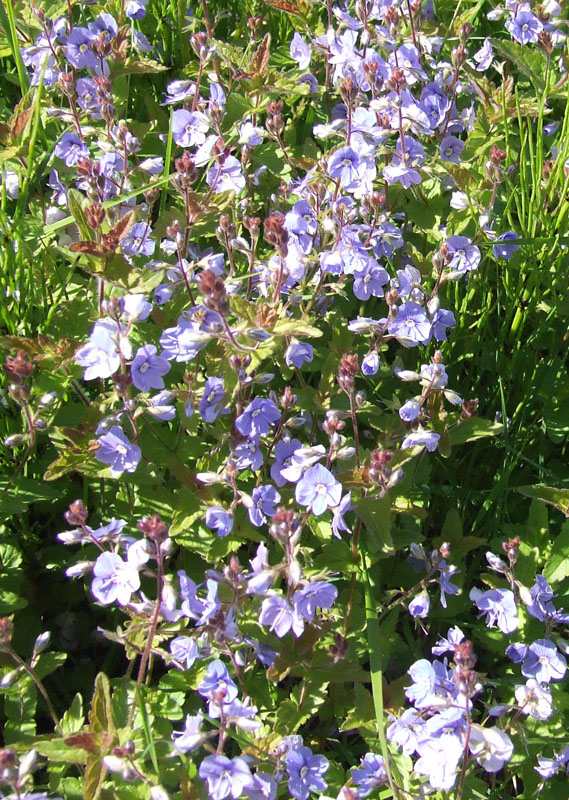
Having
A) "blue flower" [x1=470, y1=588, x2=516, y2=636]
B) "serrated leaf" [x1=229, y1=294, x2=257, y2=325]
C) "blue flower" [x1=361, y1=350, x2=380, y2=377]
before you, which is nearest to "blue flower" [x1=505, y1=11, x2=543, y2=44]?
"blue flower" [x1=361, y1=350, x2=380, y2=377]

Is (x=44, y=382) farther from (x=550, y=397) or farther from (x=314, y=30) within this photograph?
(x=314, y=30)

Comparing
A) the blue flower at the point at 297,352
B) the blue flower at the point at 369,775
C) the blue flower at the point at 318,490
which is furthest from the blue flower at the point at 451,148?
the blue flower at the point at 369,775

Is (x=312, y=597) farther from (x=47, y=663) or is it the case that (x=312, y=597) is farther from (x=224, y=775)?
(x=47, y=663)

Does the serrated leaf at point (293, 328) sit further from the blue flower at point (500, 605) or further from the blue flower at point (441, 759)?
the blue flower at point (441, 759)

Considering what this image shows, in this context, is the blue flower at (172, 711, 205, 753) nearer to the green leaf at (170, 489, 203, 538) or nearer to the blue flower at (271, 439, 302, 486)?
the green leaf at (170, 489, 203, 538)

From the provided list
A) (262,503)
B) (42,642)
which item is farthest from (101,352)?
(42,642)

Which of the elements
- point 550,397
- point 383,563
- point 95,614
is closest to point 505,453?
point 550,397
